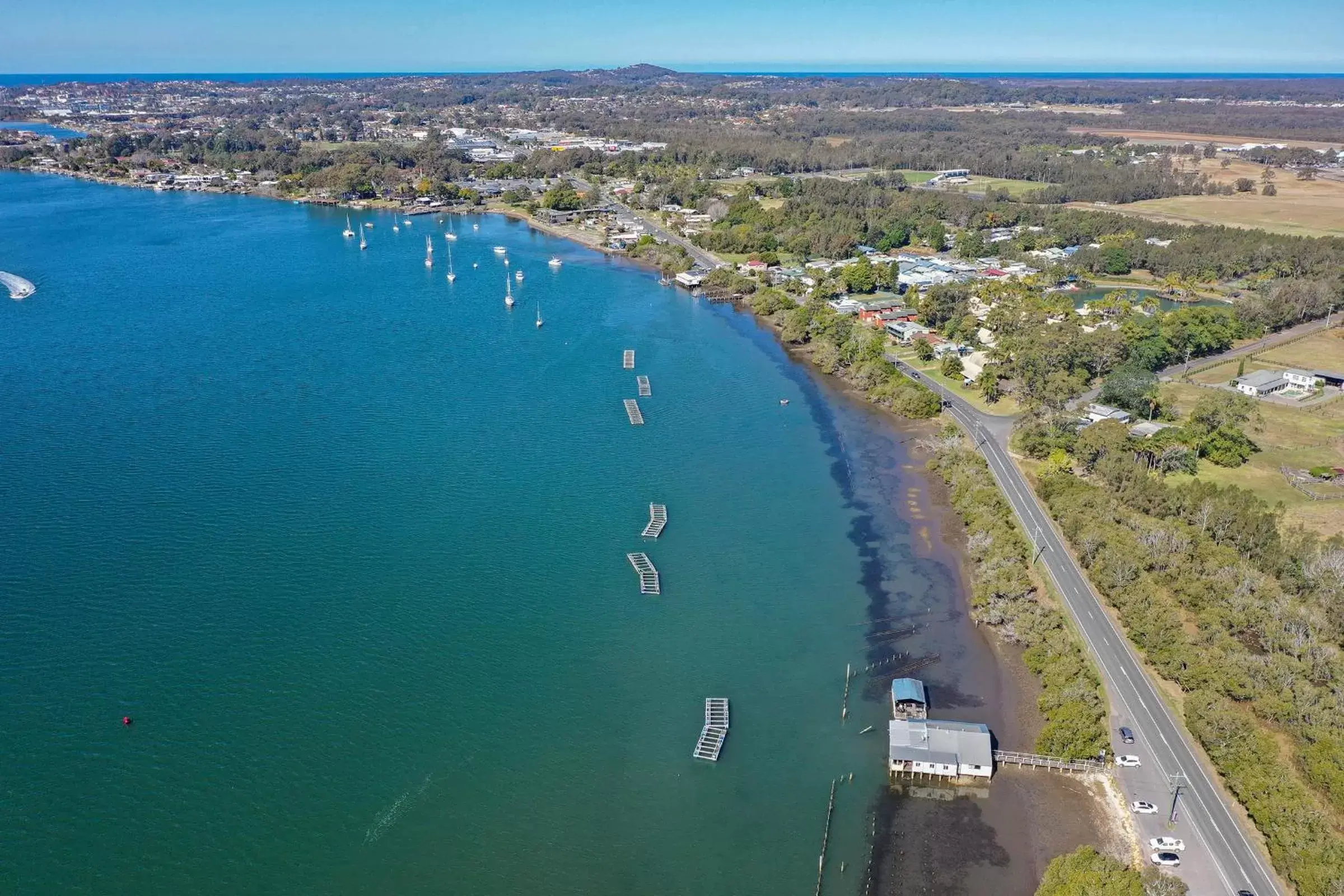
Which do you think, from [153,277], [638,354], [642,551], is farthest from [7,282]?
[642,551]

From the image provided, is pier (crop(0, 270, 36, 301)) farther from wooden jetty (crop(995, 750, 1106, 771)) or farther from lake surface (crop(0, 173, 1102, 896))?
wooden jetty (crop(995, 750, 1106, 771))

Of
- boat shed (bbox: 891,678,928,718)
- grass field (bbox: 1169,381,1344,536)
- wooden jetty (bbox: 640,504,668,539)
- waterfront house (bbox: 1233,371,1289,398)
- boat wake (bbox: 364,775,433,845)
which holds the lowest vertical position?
boat wake (bbox: 364,775,433,845)

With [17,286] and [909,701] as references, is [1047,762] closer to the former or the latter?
[909,701]

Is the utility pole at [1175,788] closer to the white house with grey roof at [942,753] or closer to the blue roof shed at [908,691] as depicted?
the white house with grey roof at [942,753]

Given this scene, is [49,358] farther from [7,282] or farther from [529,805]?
[529,805]

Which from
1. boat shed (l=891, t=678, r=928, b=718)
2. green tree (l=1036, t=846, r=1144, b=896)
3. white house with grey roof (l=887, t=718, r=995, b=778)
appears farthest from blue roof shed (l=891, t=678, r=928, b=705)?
green tree (l=1036, t=846, r=1144, b=896)

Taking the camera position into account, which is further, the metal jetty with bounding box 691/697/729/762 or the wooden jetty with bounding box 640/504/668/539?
the wooden jetty with bounding box 640/504/668/539
